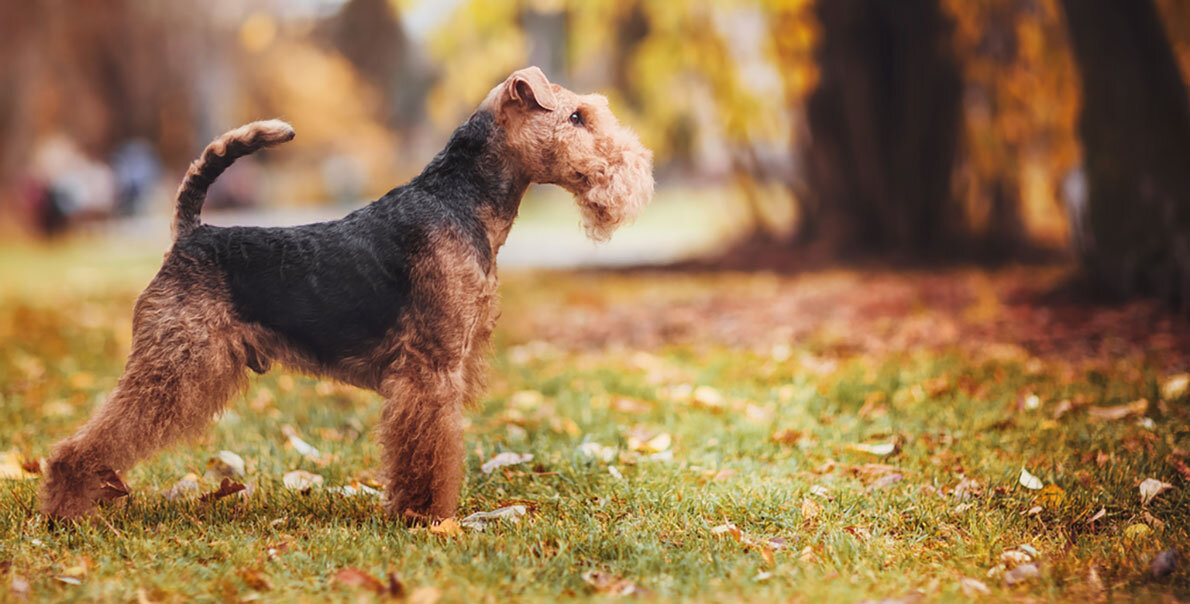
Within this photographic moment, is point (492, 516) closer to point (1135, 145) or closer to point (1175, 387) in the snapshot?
point (1175, 387)

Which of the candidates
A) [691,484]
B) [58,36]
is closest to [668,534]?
[691,484]

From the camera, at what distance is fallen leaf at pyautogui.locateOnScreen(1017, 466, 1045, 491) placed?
3549 millimetres

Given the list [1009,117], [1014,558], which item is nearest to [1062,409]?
[1014,558]

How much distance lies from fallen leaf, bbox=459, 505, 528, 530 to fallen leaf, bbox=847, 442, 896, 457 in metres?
1.56

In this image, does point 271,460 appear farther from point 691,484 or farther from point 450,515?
point 691,484

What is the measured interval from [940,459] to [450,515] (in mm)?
2070

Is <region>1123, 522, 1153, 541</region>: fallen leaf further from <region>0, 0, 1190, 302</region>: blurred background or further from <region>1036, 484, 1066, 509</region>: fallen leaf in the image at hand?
<region>0, 0, 1190, 302</region>: blurred background

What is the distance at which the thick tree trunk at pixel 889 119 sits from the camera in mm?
10055

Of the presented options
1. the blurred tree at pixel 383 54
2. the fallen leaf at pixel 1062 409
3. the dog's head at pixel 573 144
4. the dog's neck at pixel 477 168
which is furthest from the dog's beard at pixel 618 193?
the blurred tree at pixel 383 54

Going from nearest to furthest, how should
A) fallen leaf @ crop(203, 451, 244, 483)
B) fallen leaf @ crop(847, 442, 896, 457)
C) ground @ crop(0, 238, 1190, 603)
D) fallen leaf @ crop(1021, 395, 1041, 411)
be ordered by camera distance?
1. ground @ crop(0, 238, 1190, 603)
2. fallen leaf @ crop(203, 451, 244, 483)
3. fallen leaf @ crop(847, 442, 896, 457)
4. fallen leaf @ crop(1021, 395, 1041, 411)

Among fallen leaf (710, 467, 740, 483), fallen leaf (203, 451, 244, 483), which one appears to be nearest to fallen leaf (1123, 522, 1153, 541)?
fallen leaf (710, 467, 740, 483)

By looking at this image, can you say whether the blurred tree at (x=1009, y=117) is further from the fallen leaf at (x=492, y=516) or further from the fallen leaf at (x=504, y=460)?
the fallen leaf at (x=492, y=516)

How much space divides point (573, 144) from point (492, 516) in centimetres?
132

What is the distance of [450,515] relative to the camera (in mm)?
3295
